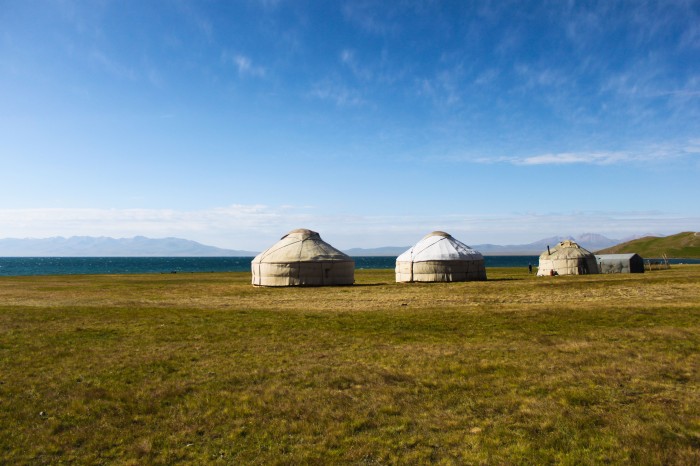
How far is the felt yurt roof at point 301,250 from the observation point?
123ft

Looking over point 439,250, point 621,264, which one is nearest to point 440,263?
point 439,250

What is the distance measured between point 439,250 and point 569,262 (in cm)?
1649

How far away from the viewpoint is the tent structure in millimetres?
52344

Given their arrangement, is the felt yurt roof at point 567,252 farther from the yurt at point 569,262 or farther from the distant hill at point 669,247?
the distant hill at point 669,247

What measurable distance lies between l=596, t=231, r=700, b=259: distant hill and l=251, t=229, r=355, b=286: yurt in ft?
490

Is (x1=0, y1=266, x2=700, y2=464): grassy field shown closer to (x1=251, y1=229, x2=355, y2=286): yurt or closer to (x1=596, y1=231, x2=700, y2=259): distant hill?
(x1=251, y1=229, x2=355, y2=286): yurt

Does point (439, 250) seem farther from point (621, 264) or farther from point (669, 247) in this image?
point (669, 247)

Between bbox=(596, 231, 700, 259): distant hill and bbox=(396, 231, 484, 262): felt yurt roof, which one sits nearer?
bbox=(396, 231, 484, 262): felt yurt roof

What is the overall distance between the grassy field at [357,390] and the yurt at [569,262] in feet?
103

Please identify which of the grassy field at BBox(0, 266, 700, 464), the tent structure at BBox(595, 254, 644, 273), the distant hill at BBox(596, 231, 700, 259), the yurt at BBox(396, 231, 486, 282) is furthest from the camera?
the distant hill at BBox(596, 231, 700, 259)

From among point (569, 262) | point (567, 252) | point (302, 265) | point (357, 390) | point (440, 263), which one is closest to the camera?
point (357, 390)

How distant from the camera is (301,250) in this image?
38031 millimetres

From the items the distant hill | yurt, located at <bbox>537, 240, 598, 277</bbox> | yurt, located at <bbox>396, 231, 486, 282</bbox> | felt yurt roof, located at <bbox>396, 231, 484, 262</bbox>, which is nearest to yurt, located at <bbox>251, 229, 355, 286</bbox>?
yurt, located at <bbox>396, 231, 486, 282</bbox>

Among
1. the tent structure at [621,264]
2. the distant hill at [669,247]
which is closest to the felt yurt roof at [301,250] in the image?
the tent structure at [621,264]
